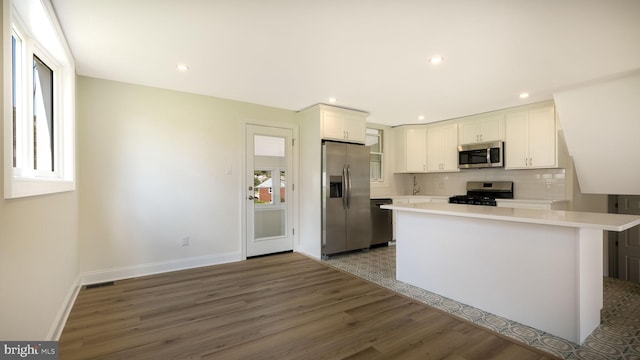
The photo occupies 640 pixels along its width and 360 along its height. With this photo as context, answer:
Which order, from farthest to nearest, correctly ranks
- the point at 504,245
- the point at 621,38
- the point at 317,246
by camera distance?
the point at 317,246 → the point at 504,245 → the point at 621,38

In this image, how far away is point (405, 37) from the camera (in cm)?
234

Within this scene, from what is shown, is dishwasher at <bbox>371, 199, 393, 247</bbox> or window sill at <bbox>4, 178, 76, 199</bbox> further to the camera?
dishwasher at <bbox>371, 199, 393, 247</bbox>

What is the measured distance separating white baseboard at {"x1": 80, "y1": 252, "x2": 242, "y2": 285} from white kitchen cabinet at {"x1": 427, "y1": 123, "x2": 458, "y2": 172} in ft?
12.9

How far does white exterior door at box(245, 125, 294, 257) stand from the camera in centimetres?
434

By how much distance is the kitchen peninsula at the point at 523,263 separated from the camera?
208 cm

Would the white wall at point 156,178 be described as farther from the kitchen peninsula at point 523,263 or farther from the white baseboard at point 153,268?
the kitchen peninsula at point 523,263

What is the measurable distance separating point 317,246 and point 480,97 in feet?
10.3

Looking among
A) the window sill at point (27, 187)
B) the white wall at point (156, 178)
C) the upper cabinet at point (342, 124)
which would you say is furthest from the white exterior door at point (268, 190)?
the window sill at point (27, 187)

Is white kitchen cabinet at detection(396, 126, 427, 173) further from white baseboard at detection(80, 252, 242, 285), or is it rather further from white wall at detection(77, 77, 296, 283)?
white baseboard at detection(80, 252, 242, 285)

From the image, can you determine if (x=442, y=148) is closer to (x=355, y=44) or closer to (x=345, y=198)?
(x=345, y=198)

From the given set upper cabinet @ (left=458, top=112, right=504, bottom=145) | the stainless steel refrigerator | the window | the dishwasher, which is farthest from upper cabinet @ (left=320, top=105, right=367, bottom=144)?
upper cabinet @ (left=458, top=112, right=504, bottom=145)

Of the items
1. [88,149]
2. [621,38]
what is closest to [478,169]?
[621,38]

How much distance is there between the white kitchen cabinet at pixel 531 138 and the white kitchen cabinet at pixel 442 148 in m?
0.88

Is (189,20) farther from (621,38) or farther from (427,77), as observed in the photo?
(621,38)
